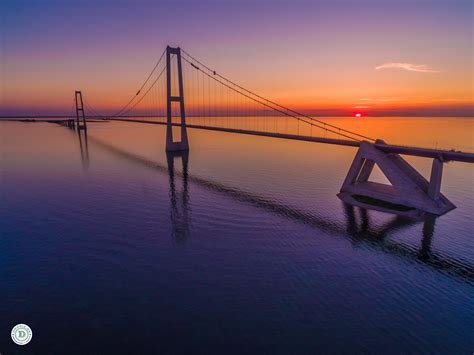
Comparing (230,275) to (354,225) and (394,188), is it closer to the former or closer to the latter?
(354,225)

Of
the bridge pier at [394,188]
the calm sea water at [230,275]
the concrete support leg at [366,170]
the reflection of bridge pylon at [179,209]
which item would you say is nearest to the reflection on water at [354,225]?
the reflection of bridge pylon at [179,209]

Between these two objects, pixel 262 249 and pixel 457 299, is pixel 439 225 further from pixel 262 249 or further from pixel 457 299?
pixel 262 249

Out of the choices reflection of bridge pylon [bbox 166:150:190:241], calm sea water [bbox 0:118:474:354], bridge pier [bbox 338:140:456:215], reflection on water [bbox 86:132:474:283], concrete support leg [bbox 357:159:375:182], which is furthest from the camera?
concrete support leg [bbox 357:159:375:182]

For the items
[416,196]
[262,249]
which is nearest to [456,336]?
[262,249]

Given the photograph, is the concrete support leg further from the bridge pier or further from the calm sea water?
the calm sea water

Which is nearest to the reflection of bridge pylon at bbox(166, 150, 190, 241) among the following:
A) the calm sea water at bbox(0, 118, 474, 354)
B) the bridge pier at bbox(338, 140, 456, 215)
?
the calm sea water at bbox(0, 118, 474, 354)

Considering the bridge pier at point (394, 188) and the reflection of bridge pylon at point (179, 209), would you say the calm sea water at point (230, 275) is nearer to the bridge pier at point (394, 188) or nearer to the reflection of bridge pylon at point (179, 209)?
the reflection of bridge pylon at point (179, 209)

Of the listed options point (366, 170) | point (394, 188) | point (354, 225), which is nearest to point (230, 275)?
point (354, 225)
